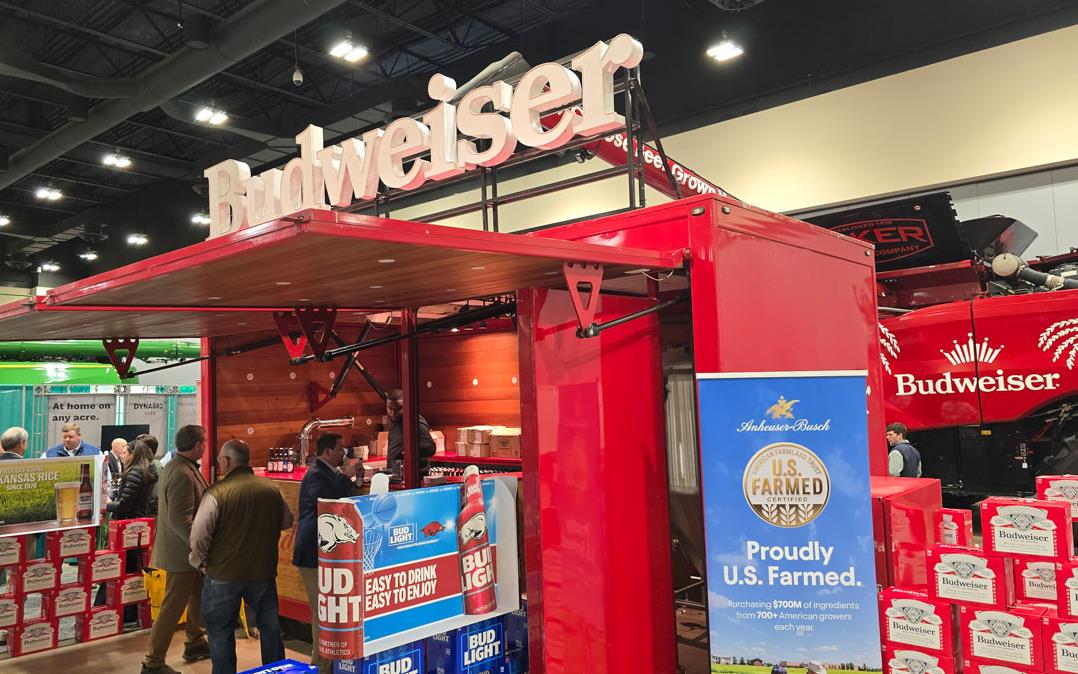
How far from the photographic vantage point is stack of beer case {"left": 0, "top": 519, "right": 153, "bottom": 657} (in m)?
6.21

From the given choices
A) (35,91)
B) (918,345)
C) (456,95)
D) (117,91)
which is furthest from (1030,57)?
(35,91)

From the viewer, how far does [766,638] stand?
2.72m

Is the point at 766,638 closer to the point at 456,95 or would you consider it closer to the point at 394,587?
the point at 394,587

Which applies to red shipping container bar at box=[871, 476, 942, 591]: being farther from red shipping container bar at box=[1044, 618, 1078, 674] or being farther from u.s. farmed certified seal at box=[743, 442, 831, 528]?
u.s. farmed certified seal at box=[743, 442, 831, 528]

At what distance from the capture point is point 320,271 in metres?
2.85

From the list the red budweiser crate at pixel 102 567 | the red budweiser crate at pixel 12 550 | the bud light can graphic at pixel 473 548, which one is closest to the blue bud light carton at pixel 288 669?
the bud light can graphic at pixel 473 548

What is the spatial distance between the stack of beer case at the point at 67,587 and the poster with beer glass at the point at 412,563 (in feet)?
16.0

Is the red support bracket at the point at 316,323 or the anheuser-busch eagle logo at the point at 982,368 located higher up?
the red support bracket at the point at 316,323

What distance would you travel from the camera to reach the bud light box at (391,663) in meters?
2.76

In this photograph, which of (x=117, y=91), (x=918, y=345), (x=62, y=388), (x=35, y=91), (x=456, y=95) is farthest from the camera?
(x=62, y=388)

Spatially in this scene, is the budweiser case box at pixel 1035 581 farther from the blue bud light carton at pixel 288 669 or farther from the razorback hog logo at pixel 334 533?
the blue bud light carton at pixel 288 669

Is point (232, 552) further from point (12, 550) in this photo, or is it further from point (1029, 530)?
point (1029, 530)

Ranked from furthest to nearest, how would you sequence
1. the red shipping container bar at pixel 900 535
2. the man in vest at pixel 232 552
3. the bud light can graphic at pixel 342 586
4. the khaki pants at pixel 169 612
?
the khaki pants at pixel 169 612 → the man in vest at pixel 232 552 → the red shipping container bar at pixel 900 535 → the bud light can graphic at pixel 342 586

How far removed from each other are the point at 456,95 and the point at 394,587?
13.0 ft
